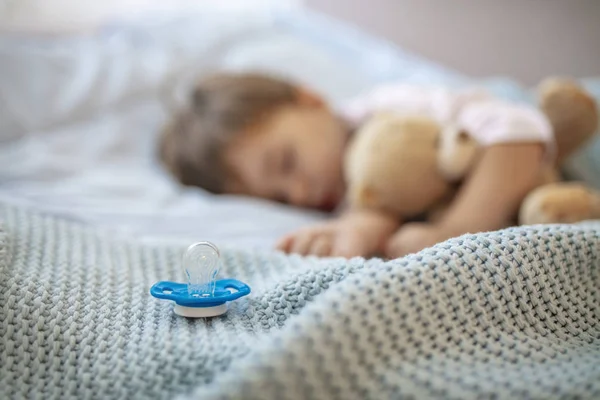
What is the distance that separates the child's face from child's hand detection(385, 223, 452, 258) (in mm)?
295

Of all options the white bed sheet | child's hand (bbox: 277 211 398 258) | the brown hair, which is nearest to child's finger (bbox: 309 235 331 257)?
child's hand (bbox: 277 211 398 258)

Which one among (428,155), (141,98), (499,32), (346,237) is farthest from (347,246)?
(499,32)

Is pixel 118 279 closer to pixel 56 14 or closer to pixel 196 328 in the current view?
pixel 196 328

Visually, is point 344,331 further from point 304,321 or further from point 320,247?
point 320,247

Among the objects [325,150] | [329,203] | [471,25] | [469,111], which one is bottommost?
[329,203]

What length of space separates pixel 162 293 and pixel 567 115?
74 centimetres

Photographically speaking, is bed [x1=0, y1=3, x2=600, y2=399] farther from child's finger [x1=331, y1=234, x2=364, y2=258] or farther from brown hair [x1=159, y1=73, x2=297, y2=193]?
brown hair [x1=159, y1=73, x2=297, y2=193]

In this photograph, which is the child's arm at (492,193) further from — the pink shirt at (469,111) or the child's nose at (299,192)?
the child's nose at (299,192)

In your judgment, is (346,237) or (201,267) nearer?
(201,267)

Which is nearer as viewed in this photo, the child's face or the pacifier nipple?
the pacifier nipple

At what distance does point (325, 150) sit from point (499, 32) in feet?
2.61

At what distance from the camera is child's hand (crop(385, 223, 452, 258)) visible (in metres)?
0.81

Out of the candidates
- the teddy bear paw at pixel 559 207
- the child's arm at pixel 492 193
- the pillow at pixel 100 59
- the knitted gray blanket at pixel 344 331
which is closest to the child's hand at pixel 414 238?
the child's arm at pixel 492 193

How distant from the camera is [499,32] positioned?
65.9 inches
